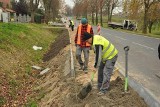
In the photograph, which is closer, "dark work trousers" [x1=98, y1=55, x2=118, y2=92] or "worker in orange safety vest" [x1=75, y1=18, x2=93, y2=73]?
"dark work trousers" [x1=98, y1=55, x2=118, y2=92]

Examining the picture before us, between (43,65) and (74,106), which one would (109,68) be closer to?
(74,106)

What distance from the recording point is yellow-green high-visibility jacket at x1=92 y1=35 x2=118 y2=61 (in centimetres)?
734

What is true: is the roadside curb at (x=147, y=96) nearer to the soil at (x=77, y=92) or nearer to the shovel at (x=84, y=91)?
the soil at (x=77, y=92)

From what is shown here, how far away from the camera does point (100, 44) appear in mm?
7320

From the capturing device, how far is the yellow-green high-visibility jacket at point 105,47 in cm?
734

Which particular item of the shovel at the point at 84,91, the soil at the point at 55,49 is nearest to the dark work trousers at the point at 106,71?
the shovel at the point at 84,91

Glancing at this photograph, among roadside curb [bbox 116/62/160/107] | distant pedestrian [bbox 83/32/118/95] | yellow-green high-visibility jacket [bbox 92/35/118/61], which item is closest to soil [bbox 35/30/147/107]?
roadside curb [bbox 116/62/160/107]

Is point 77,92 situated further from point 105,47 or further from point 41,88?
point 41,88

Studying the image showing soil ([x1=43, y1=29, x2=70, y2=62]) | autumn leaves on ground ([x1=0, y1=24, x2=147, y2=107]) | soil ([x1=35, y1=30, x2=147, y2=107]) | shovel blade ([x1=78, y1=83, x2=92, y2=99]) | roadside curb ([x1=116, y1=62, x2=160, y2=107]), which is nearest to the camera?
roadside curb ([x1=116, y1=62, x2=160, y2=107])

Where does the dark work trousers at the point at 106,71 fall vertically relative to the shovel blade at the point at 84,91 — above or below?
above

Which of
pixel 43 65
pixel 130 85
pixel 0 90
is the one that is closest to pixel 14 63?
pixel 43 65

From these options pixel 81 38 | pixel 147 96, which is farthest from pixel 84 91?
pixel 81 38

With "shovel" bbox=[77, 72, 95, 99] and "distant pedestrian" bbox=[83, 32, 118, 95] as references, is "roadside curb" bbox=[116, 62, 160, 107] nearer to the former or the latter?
"distant pedestrian" bbox=[83, 32, 118, 95]

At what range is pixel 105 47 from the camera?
7531 mm
